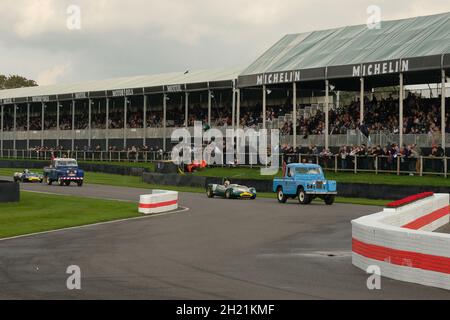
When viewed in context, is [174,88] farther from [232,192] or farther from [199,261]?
[199,261]

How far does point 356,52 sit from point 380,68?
4.17 metres

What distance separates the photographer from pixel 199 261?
1586cm

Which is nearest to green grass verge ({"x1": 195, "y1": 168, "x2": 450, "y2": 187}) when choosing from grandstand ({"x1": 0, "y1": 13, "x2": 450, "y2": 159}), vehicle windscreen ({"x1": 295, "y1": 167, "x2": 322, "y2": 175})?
grandstand ({"x1": 0, "y1": 13, "x2": 450, "y2": 159})

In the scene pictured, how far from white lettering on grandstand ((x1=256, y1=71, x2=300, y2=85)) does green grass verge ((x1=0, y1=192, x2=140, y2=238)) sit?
16538 millimetres

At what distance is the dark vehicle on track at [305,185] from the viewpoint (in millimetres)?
34719

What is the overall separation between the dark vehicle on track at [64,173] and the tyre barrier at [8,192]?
17.6 metres

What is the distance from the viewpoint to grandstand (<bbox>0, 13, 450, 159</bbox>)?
1638 inches

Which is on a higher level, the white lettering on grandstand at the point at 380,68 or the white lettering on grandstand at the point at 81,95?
the white lettering on grandstand at the point at 81,95

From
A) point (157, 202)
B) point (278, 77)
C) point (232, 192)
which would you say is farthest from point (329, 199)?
point (278, 77)

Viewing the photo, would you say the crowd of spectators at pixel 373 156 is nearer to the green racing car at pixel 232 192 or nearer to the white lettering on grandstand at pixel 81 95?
the green racing car at pixel 232 192

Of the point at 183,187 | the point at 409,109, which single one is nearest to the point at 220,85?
the point at 183,187

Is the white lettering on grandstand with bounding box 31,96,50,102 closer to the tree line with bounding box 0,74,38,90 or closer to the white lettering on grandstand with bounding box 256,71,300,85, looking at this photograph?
the white lettering on grandstand with bounding box 256,71,300,85

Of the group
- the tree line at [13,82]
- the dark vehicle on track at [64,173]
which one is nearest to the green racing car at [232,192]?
the dark vehicle on track at [64,173]
